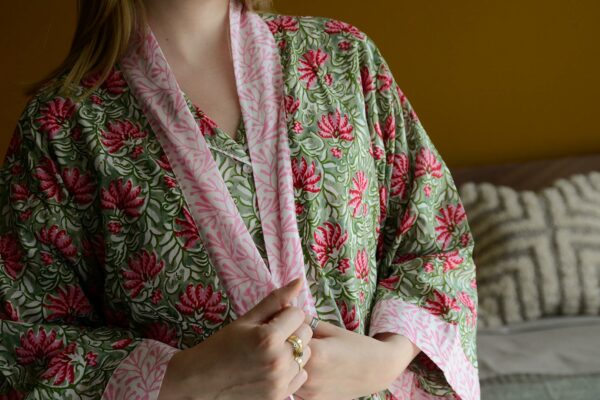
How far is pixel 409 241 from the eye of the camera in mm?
1049

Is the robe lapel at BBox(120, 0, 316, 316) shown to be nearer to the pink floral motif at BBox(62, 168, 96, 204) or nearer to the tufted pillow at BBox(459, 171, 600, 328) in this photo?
the pink floral motif at BBox(62, 168, 96, 204)

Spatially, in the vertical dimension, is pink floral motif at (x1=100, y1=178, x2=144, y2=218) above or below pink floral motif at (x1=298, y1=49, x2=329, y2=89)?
below

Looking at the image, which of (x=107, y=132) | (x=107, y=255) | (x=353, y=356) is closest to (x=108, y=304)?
(x=107, y=255)

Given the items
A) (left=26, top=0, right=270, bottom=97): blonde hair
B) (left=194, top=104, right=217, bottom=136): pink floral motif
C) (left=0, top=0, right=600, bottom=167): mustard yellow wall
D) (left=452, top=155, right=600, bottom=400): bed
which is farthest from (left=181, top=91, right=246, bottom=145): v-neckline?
(left=0, top=0, right=600, bottom=167): mustard yellow wall

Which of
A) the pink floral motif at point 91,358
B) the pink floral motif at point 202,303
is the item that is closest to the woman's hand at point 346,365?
the pink floral motif at point 202,303

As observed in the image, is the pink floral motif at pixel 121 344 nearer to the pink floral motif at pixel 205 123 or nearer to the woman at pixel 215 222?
the woman at pixel 215 222

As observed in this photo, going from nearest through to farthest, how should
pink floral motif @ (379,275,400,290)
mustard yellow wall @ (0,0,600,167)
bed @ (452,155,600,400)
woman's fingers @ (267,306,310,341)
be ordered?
woman's fingers @ (267,306,310,341) < pink floral motif @ (379,275,400,290) < bed @ (452,155,600,400) < mustard yellow wall @ (0,0,600,167)

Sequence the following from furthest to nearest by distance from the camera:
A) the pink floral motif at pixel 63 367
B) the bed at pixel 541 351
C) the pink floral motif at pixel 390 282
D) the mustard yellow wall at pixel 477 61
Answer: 1. the mustard yellow wall at pixel 477 61
2. the bed at pixel 541 351
3. the pink floral motif at pixel 390 282
4. the pink floral motif at pixel 63 367

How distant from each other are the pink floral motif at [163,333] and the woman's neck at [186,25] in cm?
33

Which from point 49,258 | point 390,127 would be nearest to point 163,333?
point 49,258

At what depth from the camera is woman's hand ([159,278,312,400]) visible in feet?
2.67

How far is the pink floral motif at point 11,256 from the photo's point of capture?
967 mm

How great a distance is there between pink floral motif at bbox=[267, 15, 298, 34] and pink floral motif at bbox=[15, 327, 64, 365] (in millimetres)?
477

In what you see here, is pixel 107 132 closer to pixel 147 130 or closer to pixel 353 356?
pixel 147 130
